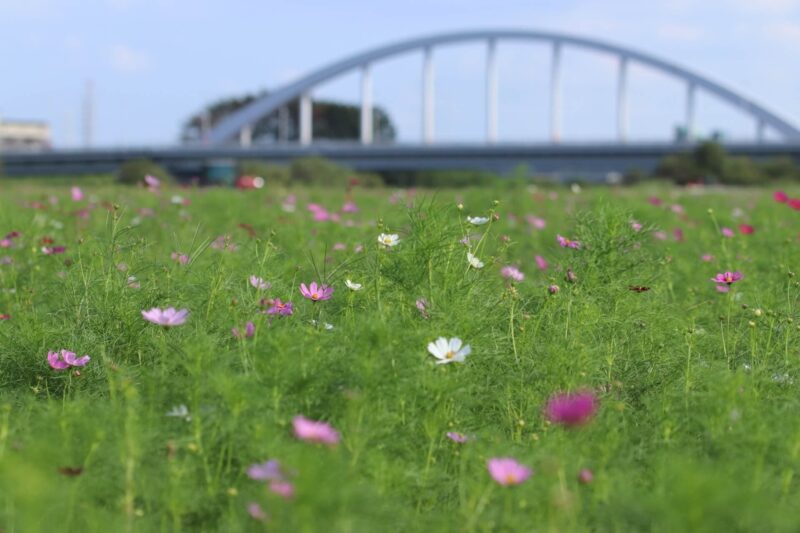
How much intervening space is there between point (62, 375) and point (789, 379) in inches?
77.0

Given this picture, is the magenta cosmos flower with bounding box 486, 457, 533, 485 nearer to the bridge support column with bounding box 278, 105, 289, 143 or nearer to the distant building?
the bridge support column with bounding box 278, 105, 289, 143

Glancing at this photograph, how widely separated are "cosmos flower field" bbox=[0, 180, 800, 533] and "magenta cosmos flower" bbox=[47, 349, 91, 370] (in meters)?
0.02

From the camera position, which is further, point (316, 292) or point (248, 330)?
point (316, 292)

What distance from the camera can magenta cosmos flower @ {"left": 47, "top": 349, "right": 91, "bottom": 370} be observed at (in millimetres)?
2158

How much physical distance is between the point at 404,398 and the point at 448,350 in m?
0.15

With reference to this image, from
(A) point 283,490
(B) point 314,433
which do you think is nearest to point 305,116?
(B) point 314,433

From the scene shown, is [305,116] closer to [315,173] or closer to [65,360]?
[315,173]

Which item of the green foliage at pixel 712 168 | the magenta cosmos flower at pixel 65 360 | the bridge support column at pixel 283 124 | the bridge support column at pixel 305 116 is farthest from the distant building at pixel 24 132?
the magenta cosmos flower at pixel 65 360

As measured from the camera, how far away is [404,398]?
1885mm

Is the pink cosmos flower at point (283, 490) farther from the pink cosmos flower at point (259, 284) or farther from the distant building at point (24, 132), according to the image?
the distant building at point (24, 132)

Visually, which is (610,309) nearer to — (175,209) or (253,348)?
(253,348)

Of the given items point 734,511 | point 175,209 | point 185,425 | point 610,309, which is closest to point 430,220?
point 610,309

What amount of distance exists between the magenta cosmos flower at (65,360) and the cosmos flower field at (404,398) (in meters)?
0.02

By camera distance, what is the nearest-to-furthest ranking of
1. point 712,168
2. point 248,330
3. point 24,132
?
point 248,330 < point 712,168 < point 24,132
